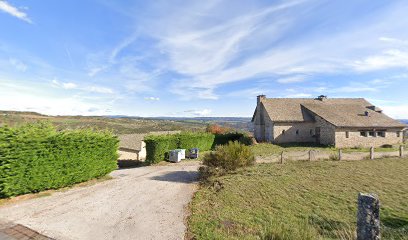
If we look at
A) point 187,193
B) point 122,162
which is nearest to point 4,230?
point 187,193

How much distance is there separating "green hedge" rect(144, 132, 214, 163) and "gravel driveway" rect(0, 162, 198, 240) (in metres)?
10.4

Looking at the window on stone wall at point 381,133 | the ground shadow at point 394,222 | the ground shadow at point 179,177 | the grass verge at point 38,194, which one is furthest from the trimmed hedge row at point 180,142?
the ground shadow at point 394,222

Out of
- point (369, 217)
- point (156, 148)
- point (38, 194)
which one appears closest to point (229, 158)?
point (38, 194)

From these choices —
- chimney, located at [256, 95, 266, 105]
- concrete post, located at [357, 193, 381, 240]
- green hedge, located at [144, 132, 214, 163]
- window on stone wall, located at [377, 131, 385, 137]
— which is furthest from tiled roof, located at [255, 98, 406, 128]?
→ concrete post, located at [357, 193, 381, 240]

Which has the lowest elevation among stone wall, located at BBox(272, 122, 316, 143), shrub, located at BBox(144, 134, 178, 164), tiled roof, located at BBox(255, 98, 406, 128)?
shrub, located at BBox(144, 134, 178, 164)

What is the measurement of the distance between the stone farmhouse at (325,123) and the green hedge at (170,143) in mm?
8996

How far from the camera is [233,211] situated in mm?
9992

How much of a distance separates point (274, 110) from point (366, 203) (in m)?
33.0

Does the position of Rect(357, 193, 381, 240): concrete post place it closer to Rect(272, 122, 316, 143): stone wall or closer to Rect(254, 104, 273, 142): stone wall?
Rect(272, 122, 316, 143): stone wall

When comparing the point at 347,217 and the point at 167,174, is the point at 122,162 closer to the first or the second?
the point at 167,174

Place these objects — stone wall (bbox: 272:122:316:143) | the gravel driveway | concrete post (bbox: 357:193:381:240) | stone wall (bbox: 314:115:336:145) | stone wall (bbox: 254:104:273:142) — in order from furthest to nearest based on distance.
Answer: stone wall (bbox: 254:104:273:142), stone wall (bbox: 272:122:316:143), stone wall (bbox: 314:115:336:145), the gravel driveway, concrete post (bbox: 357:193:381:240)

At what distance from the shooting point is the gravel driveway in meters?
8.52

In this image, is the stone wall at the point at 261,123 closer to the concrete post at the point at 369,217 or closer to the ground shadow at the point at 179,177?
the ground shadow at the point at 179,177

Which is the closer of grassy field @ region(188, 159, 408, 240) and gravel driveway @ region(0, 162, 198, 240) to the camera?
grassy field @ region(188, 159, 408, 240)
